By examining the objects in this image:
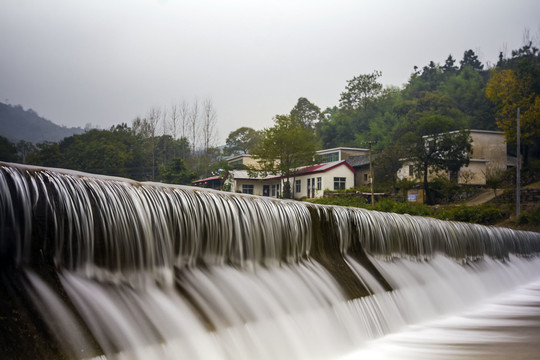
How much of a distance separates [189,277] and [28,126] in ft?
410

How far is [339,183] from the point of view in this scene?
50906 mm

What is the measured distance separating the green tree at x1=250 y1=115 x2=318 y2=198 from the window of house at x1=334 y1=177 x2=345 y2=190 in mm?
3487

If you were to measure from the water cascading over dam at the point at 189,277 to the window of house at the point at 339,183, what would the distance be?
139 ft

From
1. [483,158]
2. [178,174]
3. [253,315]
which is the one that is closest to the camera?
[253,315]

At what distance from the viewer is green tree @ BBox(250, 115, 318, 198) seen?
5159 cm

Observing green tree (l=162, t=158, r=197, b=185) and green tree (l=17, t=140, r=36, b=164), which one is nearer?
green tree (l=162, t=158, r=197, b=185)

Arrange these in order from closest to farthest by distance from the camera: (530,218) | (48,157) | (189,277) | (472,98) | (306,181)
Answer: (189,277) < (530,218) < (306,181) < (48,157) < (472,98)

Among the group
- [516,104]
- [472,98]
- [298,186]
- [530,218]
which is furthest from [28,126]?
[530,218]

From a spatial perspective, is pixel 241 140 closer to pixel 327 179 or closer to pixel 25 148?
pixel 25 148

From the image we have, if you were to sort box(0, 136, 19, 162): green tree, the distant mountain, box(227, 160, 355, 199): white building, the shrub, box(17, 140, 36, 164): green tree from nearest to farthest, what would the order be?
1. the shrub
2. box(0, 136, 19, 162): green tree
3. box(227, 160, 355, 199): white building
4. box(17, 140, 36, 164): green tree
5. the distant mountain

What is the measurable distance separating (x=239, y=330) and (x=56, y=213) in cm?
187

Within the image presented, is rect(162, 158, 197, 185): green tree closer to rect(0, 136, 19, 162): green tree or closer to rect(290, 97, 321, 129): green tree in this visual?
rect(0, 136, 19, 162): green tree

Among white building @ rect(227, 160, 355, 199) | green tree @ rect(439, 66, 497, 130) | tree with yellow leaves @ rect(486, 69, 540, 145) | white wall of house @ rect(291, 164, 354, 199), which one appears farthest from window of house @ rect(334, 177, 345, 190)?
green tree @ rect(439, 66, 497, 130)

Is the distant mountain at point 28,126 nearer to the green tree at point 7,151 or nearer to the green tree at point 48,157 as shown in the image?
the green tree at point 48,157
